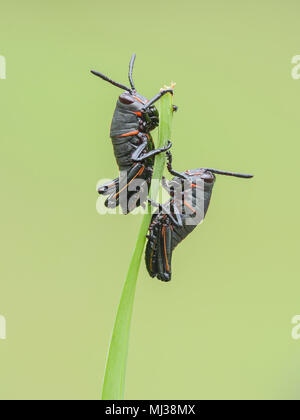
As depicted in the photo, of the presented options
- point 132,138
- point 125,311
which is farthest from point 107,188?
point 125,311

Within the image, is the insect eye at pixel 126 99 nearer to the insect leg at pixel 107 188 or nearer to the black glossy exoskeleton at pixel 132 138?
the black glossy exoskeleton at pixel 132 138

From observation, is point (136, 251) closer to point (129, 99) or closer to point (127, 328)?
point (127, 328)

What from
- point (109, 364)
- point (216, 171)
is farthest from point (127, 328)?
point (216, 171)

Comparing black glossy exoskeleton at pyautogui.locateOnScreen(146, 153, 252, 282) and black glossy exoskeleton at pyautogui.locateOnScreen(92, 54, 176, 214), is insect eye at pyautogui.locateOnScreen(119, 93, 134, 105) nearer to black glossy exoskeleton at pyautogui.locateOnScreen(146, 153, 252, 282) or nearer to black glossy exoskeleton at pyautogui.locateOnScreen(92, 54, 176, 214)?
black glossy exoskeleton at pyautogui.locateOnScreen(92, 54, 176, 214)

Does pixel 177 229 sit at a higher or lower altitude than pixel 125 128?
lower

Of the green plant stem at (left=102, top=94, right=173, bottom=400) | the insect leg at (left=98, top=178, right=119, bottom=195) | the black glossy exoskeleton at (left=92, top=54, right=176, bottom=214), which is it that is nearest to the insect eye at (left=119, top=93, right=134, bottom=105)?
the black glossy exoskeleton at (left=92, top=54, right=176, bottom=214)

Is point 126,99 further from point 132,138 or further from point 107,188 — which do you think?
point 107,188
